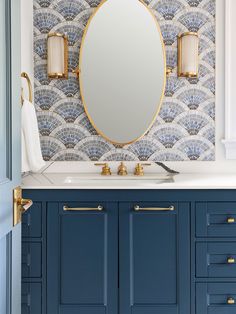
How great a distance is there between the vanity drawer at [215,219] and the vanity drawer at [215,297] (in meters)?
0.26

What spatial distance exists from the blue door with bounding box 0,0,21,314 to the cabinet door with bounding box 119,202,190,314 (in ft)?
2.75

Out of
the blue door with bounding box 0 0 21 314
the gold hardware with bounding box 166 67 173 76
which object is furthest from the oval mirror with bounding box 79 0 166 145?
the blue door with bounding box 0 0 21 314

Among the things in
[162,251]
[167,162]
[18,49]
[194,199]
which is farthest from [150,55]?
[18,49]

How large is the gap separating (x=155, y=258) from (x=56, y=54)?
4.44ft

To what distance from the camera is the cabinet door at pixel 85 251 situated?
6.98 feet

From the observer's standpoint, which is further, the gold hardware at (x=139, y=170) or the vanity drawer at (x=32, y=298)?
the gold hardware at (x=139, y=170)

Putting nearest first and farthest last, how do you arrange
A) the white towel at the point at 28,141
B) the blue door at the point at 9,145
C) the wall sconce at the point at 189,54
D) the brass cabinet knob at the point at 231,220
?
the blue door at the point at 9,145
the brass cabinet knob at the point at 231,220
the white towel at the point at 28,141
the wall sconce at the point at 189,54

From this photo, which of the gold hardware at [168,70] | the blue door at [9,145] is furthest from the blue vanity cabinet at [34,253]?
the gold hardware at [168,70]

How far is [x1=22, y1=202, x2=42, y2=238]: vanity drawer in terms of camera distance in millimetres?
2129

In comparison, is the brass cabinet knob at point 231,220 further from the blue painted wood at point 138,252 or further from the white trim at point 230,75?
the white trim at point 230,75

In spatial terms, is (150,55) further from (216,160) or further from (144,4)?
(216,160)

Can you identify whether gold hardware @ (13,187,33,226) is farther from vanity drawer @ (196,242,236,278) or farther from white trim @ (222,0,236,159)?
white trim @ (222,0,236,159)

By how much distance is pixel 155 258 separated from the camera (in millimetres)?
2129

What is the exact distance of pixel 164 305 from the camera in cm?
213
